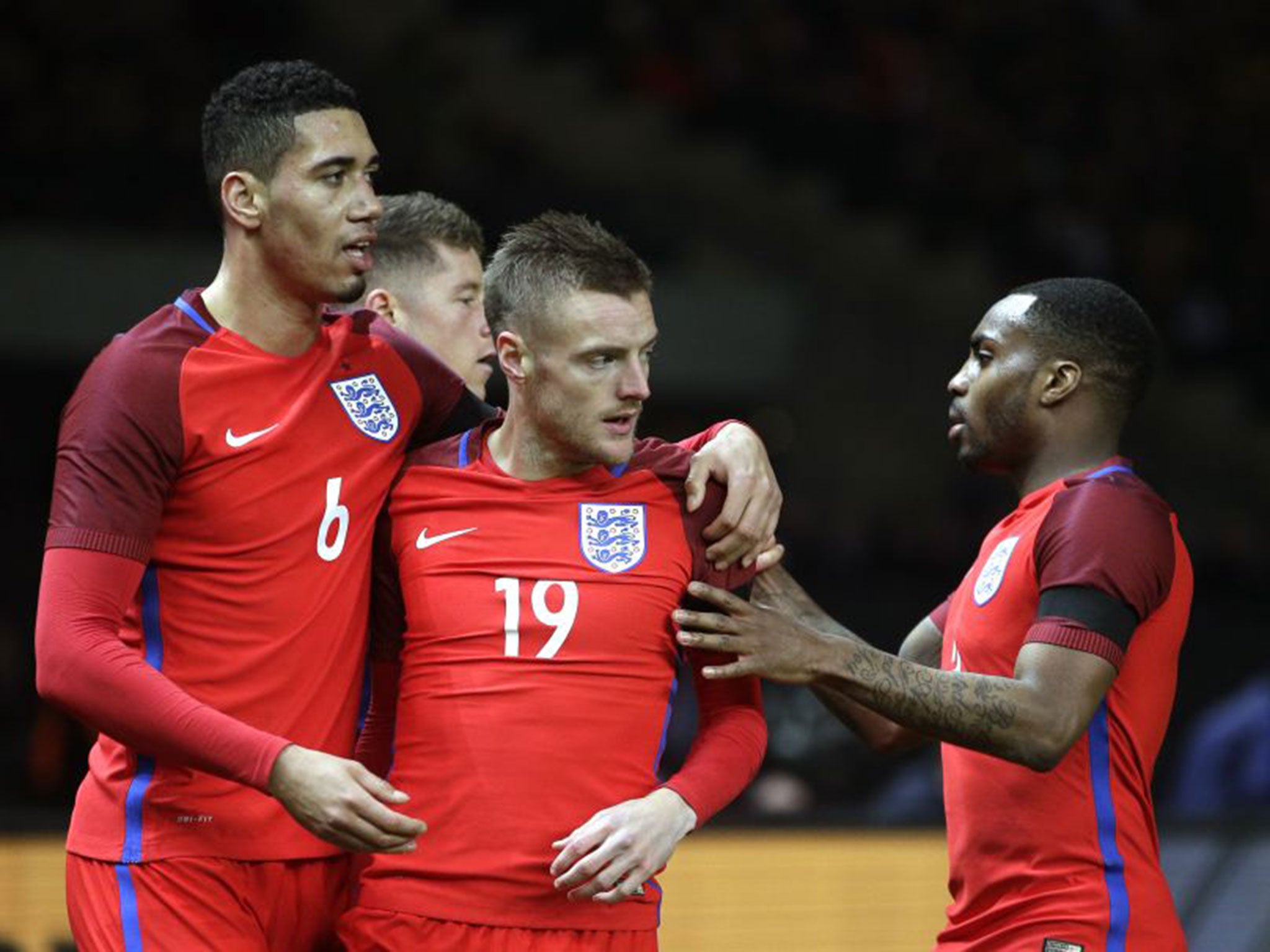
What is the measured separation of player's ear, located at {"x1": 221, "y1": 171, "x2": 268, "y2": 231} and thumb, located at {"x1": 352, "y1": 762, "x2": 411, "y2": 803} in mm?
1075

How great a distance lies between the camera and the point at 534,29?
574 inches

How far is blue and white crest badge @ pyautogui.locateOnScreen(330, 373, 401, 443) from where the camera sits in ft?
12.2

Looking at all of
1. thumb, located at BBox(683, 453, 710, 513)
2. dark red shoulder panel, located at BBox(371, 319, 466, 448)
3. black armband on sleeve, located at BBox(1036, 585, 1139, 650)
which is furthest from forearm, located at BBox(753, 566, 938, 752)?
dark red shoulder panel, located at BBox(371, 319, 466, 448)

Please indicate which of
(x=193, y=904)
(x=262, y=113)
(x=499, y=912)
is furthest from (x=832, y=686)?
(x=262, y=113)

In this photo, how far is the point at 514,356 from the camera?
3674 mm

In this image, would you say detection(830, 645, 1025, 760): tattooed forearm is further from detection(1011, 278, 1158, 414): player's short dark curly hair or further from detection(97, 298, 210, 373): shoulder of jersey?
detection(97, 298, 210, 373): shoulder of jersey

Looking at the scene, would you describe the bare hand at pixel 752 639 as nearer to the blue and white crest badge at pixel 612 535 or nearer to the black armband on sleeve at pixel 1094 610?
the blue and white crest badge at pixel 612 535

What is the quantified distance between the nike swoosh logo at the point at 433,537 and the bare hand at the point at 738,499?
0.42 m

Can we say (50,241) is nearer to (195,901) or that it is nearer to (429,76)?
(429,76)

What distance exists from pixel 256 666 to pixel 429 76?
9795mm

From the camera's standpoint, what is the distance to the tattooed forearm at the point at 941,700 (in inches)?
142

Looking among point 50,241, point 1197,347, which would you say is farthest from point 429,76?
point 1197,347

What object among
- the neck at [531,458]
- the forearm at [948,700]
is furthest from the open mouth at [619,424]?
the forearm at [948,700]

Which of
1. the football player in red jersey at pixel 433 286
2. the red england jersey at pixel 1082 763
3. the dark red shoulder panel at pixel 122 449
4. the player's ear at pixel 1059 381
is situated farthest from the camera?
the football player in red jersey at pixel 433 286
